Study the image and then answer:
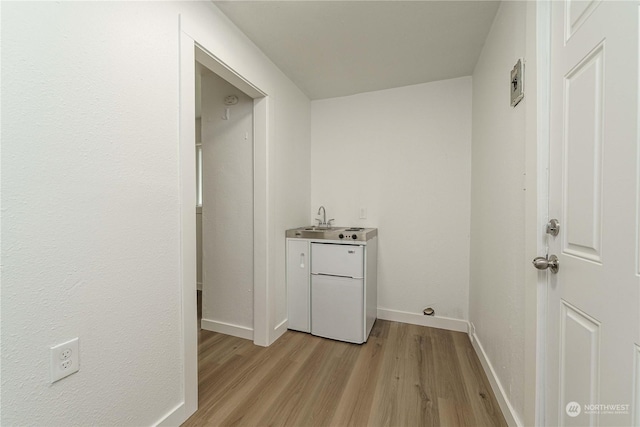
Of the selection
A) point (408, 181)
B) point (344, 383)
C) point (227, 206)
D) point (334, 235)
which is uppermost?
point (408, 181)

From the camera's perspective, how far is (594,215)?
80cm

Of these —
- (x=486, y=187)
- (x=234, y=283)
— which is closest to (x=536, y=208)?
(x=486, y=187)

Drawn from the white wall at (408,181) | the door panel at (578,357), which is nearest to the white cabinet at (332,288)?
the white wall at (408,181)

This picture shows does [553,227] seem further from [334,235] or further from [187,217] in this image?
[187,217]

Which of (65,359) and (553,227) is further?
(553,227)

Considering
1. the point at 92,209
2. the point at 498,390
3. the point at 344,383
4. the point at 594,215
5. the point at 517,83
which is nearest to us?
the point at 594,215

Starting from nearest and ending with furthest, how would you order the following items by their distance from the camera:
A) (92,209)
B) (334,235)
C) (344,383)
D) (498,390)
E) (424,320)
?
1. (92,209)
2. (498,390)
3. (344,383)
4. (334,235)
5. (424,320)

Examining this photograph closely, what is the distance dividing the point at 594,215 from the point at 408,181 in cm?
181

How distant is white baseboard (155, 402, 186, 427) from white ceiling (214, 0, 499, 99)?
93.3 inches

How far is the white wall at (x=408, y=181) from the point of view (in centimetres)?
242

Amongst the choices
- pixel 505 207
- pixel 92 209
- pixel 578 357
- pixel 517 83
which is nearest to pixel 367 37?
pixel 517 83

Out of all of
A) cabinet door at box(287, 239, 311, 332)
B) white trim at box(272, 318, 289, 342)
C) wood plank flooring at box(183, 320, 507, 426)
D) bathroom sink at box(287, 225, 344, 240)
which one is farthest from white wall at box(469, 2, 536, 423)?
white trim at box(272, 318, 289, 342)

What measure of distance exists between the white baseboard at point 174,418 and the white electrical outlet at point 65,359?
0.57m

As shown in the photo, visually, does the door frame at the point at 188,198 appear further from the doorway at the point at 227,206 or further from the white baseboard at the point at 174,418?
the doorway at the point at 227,206
